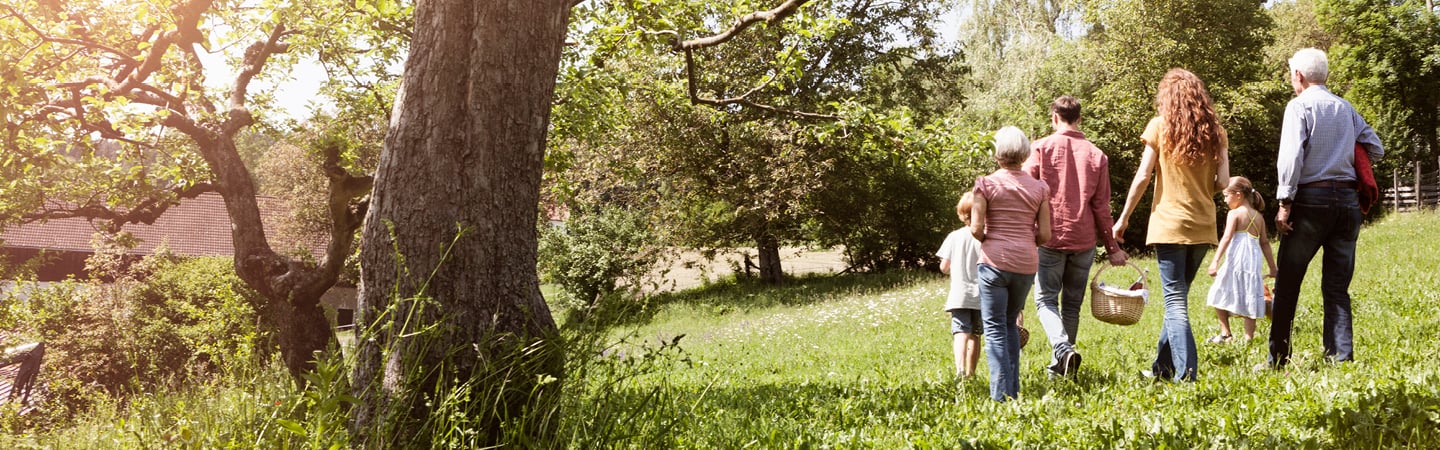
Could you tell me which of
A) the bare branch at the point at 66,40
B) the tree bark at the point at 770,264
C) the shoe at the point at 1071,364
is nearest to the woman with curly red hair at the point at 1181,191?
the shoe at the point at 1071,364

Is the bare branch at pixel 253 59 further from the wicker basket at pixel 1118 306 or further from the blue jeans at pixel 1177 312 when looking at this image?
the blue jeans at pixel 1177 312

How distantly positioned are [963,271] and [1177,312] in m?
1.30

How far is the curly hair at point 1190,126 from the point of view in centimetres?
475

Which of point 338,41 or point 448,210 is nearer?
point 448,210

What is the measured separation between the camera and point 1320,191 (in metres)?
4.63

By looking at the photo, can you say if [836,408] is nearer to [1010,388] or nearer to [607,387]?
[1010,388]

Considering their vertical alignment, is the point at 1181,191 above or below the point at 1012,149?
below

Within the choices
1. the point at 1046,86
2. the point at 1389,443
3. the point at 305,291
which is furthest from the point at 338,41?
the point at 1046,86

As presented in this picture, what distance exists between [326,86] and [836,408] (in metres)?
10.2

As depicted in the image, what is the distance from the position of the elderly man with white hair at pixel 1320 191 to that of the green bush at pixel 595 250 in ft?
69.8

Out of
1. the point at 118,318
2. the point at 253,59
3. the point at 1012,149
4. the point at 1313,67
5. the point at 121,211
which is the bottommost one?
the point at 118,318

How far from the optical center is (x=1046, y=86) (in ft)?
98.4

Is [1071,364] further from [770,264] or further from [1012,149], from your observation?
[770,264]

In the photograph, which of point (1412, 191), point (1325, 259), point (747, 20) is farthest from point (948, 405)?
point (1412, 191)
